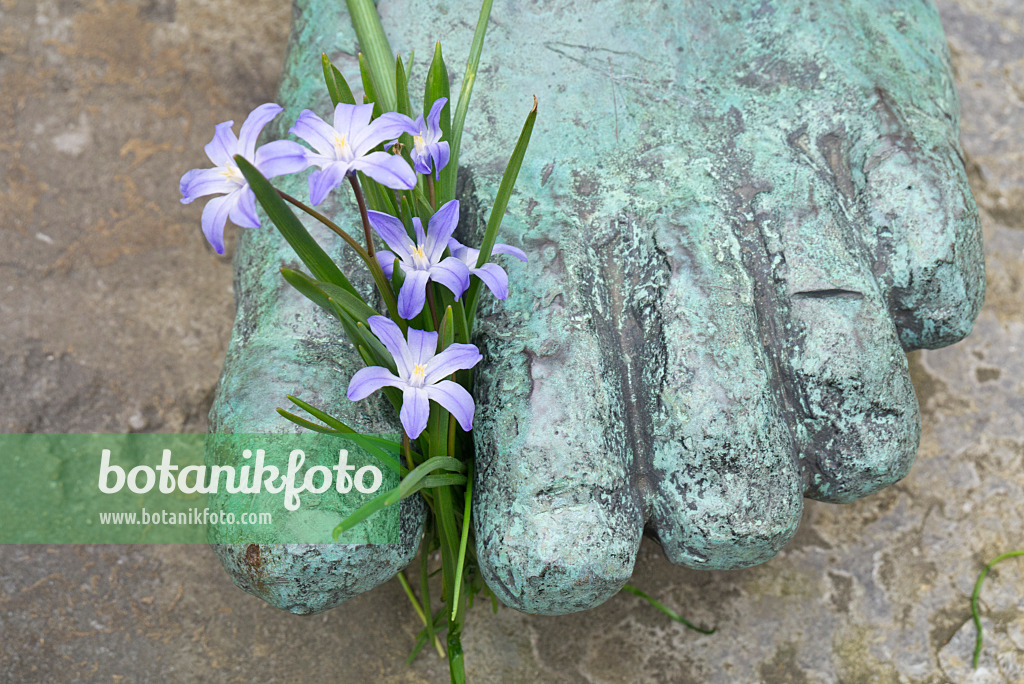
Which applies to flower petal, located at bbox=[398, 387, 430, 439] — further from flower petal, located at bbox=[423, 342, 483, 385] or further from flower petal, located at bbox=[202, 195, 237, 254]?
flower petal, located at bbox=[202, 195, 237, 254]

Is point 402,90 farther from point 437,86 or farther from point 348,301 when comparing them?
point 348,301

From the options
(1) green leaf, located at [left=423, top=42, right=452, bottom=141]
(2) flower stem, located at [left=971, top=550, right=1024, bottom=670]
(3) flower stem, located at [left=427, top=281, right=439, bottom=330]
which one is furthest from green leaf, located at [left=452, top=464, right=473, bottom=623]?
(2) flower stem, located at [left=971, top=550, right=1024, bottom=670]

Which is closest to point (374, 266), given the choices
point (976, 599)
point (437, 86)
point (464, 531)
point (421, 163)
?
point (421, 163)

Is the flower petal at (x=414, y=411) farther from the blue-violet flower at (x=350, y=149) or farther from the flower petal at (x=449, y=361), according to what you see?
the blue-violet flower at (x=350, y=149)

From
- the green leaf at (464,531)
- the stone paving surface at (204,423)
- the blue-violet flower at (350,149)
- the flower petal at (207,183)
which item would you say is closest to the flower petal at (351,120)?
the blue-violet flower at (350,149)

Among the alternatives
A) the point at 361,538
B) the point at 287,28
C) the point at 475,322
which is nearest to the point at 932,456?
the point at 475,322
